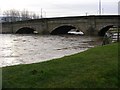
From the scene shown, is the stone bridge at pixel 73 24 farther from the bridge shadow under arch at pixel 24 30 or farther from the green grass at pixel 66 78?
the green grass at pixel 66 78

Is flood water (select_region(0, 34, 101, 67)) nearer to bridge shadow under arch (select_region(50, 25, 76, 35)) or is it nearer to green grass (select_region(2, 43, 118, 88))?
green grass (select_region(2, 43, 118, 88))

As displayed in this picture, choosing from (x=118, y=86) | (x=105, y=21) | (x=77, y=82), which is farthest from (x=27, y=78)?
(x=105, y=21)

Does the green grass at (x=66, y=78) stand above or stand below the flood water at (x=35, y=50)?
above

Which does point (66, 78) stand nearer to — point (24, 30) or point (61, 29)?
point (61, 29)

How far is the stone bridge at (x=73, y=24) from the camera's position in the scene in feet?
223

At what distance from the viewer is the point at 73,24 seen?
74.1 meters

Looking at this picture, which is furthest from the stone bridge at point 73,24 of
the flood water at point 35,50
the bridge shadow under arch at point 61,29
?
the flood water at point 35,50

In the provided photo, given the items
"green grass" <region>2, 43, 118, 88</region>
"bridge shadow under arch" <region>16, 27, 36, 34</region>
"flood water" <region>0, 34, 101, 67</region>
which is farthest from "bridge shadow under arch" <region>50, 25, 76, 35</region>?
"green grass" <region>2, 43, 118, 88</region>

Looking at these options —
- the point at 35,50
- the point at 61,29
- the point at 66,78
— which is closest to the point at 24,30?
the point at 61,29

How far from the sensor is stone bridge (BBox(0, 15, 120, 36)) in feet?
223

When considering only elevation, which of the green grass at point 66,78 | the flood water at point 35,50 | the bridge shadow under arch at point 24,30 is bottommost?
the flood water at point 35,50

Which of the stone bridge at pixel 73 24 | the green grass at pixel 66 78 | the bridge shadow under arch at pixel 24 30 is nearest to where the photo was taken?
the green grass at pixel 66 78

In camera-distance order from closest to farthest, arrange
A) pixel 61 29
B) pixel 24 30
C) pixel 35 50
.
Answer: pixel 35 50 < pixel 61 29 < pixel 24 30

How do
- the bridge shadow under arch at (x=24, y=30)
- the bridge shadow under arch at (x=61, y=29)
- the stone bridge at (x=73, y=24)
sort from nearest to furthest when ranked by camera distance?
the stone bridge at (x=73, y=24) < the bridge shadow under arch at (x=61, y=29) < the bridge shadow under arch at (x=24, y=30)
